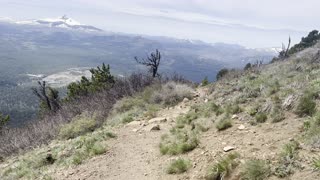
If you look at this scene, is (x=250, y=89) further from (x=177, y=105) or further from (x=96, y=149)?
(x=96, y=149)

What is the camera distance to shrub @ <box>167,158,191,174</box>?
952cm

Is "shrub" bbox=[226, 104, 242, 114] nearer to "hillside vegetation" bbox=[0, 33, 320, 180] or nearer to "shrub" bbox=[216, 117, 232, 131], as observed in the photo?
"hillside vegetation" bbox=[0, 33, 320, 180]

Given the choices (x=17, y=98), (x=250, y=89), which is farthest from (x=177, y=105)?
(x=17, y=98)

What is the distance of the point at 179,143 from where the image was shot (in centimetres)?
1103

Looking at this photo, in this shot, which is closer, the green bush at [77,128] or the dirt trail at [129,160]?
the dirt trail at [129,160]

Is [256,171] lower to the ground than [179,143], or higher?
higher

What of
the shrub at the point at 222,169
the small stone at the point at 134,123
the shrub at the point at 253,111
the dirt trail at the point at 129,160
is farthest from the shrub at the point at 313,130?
the small stone at the point at 134,123

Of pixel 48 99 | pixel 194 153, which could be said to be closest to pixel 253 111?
pixel 194 153

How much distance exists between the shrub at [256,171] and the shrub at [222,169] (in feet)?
1.58

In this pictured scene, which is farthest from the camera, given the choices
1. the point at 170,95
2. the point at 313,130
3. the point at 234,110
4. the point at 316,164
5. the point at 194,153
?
the point at 170,95

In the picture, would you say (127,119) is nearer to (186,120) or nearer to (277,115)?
(186,120)

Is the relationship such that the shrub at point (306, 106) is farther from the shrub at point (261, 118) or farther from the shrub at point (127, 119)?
the shrub at point (127, 119)

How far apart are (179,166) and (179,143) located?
150cm

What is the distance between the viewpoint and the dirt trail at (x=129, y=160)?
10.4 m
